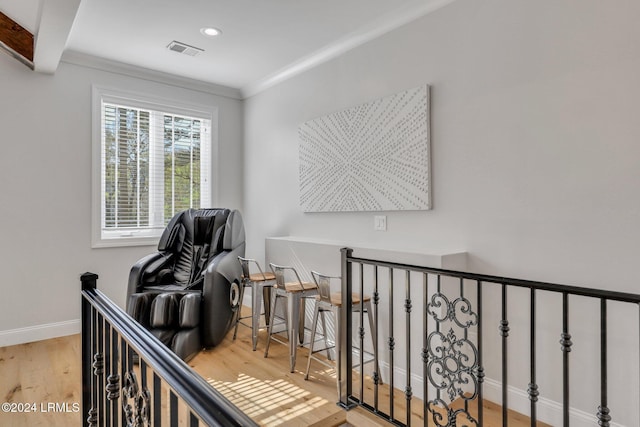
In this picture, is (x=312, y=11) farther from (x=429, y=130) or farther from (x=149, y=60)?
(x=149, y=60)

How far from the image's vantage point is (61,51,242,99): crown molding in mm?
3787

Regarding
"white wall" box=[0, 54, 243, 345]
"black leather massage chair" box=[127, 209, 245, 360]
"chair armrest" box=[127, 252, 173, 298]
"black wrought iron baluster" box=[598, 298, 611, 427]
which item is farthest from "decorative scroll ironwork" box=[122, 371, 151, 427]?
"white wall" box=[0, 54, 243, 345]

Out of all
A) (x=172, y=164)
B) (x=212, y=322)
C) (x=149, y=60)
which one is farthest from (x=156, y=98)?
(x=212, y=322)

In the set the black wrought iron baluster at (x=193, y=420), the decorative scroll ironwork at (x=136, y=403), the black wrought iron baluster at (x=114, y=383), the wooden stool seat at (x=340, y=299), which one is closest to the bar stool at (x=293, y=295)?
the wooden stool seat at (x=340, y=299)

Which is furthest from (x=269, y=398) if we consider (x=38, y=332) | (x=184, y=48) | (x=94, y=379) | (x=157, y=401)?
(x=184, y=48)

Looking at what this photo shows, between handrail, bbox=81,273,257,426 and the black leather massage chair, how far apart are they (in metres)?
1.85

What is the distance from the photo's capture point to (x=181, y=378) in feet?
2.79

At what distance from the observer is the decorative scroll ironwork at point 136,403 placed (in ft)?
3.57

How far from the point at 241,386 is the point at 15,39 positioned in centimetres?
342

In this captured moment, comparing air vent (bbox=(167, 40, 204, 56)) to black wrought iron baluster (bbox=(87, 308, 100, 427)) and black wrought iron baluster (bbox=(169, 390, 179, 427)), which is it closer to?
black wrought iron baluster (bbox=(87, 308, 100, 427))

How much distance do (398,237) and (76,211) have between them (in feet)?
10.2

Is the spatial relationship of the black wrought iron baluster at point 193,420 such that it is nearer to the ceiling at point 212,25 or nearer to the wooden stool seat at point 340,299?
the wooden stool seat at point 340,299

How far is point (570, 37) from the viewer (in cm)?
215

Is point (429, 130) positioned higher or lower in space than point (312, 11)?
lower
